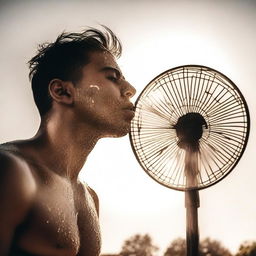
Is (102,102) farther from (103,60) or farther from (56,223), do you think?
(56,223)

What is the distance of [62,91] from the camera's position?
1.87 meters

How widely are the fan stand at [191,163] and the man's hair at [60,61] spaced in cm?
133

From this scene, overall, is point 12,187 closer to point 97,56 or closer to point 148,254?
point 97,56

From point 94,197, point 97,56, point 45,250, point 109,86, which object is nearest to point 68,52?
point 97,56

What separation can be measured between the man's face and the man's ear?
0.11ft

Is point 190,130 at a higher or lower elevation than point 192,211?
higher

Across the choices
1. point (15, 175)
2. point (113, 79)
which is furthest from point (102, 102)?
point (15, 175)

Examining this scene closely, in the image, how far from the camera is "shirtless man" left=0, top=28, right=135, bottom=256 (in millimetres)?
1427

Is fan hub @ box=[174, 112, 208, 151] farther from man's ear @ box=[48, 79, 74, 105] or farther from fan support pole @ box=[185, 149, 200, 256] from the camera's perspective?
man's ear @ box=[48, 79, 74, 105]

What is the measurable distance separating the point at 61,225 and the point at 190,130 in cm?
191

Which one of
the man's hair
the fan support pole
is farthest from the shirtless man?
the fan support pole

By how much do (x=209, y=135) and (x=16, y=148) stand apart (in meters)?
2.05

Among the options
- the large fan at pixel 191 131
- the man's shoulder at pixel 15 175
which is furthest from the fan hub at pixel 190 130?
the man's shoulder at pixel 15 175

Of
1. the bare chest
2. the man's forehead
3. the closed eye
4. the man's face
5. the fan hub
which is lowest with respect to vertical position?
the bare chest
